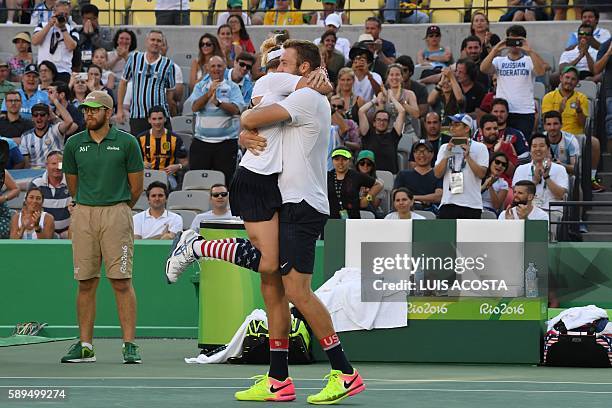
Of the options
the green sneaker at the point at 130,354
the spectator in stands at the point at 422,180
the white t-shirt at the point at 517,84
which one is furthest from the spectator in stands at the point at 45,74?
the green sneaker at the point at 130,354

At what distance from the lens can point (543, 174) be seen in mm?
14945

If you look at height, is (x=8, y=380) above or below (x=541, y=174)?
below

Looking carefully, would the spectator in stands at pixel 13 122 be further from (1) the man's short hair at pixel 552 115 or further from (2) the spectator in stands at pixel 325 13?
(1) the man's short hair at pixel 552 115

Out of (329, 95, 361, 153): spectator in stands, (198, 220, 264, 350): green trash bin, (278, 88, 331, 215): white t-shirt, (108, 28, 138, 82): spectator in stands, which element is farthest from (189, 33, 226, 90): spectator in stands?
(278, 88, 331, 215): white t-shirt

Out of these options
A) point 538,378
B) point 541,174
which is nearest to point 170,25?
point 541,174

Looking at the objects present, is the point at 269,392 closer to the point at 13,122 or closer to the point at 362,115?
the point at 362,115

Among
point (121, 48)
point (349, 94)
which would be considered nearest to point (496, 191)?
point (349, 94)

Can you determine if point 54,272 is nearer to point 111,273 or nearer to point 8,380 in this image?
point 111,273

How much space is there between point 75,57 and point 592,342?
1132 cm

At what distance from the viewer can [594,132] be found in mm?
17703

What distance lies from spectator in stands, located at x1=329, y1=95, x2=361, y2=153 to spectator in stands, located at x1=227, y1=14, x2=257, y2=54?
3113mm

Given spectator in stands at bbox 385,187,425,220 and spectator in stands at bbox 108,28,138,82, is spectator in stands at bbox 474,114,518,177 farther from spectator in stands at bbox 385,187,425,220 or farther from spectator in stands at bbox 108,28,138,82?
spectator in stands at bbox 108,28,138,82

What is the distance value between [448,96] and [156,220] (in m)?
4.65

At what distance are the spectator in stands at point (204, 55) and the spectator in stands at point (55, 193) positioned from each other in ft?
9.48
